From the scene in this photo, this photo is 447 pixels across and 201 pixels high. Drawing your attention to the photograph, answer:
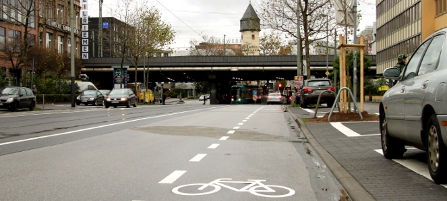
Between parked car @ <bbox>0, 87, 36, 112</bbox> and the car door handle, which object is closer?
the car door handle

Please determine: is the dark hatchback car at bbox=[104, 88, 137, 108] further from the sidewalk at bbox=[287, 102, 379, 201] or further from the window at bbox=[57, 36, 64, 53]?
the window at bbox=[57, 36, 64, 53]

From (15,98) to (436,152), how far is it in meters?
Answer: 26.5

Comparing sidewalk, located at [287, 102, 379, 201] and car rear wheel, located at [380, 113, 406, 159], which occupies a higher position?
car rear wheel, located at [380, 113, 406, 159]

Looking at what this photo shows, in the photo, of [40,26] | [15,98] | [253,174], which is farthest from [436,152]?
[40,26]

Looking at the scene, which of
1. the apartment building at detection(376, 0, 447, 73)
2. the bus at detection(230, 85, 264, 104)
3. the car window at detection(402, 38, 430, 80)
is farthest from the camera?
the bus at detection(230, 85, 264, 104)

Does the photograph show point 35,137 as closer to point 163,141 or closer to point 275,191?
point 163,141

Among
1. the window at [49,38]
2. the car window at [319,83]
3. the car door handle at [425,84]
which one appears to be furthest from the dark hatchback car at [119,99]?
the car door handle at [425,84]

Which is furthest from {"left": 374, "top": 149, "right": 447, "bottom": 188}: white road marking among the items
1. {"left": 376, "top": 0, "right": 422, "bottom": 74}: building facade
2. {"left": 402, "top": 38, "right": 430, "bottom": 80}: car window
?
{"left": 376, "top": 0, "right": 422, "bottom": 74}: building facade

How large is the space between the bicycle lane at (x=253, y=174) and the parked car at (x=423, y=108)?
45.6 inches

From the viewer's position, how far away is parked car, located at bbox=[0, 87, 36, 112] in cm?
2840

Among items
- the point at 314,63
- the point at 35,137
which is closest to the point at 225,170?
the point at 35,137

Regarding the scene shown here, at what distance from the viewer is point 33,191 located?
20.0 feet

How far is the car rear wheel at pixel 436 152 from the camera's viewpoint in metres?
5.84

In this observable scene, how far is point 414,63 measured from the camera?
7.76 m
